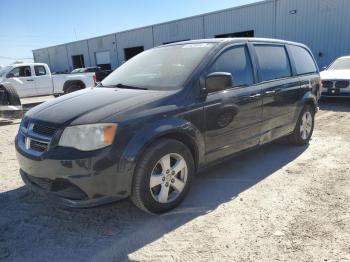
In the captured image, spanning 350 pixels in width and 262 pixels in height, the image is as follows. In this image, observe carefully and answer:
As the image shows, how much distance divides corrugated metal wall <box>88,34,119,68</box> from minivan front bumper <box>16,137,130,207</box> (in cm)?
3237

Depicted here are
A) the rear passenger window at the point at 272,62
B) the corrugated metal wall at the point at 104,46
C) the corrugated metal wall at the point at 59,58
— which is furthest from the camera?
the corrugated metal wall at the point at 59,58

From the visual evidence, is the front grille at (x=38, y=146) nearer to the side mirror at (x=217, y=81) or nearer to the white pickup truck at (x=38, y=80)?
the side mirror at (x=217, y=81)

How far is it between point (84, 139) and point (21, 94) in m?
12.5

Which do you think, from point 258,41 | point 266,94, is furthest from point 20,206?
point 258,41

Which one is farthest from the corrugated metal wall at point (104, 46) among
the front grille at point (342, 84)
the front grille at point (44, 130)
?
the front grille at point (44, 130)

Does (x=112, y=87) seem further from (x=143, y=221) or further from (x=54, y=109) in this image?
(x=143, y=221)

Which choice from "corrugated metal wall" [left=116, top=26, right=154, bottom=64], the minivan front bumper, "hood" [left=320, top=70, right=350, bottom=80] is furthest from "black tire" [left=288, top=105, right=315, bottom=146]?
"corrugated metal wall" [left=116, top=26, right=154, bottom=64]

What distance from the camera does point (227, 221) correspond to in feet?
11.2

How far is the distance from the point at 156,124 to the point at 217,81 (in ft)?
2.97

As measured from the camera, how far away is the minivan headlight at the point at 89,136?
3068 mm

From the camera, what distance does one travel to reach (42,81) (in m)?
14.7

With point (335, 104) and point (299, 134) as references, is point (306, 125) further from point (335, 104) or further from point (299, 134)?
point (335, 104)

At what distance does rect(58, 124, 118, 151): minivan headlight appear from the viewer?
307 cm

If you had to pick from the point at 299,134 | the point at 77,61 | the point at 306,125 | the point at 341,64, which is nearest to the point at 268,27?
the point at 341,64
